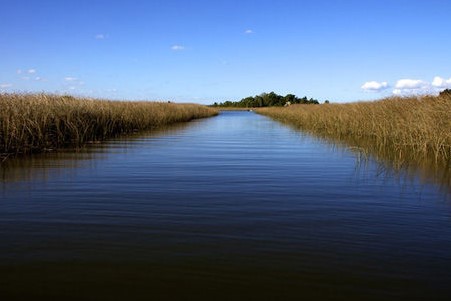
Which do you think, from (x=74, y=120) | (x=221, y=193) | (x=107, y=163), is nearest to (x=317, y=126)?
(x=74, y=120)

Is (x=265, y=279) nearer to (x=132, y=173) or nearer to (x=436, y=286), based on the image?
(x=436, y=286)

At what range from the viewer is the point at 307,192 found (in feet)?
23.1

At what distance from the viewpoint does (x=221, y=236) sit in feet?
15.1

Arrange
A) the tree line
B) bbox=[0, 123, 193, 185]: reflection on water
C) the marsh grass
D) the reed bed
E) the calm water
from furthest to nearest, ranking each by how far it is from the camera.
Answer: the tree line
the reed bed
the marsh grass
bbox=[0, 123, 193, 185]: reflection on water
the calm water

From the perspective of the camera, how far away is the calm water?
3.40 m

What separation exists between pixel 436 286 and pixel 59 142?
12.7 m

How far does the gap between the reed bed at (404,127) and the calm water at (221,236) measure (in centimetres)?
431

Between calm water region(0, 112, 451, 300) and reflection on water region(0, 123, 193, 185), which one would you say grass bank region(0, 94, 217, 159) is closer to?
reflection on water region(0, 123, 193, 185)

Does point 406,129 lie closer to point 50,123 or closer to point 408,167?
point 408,167

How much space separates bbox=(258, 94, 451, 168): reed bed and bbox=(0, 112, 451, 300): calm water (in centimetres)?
431

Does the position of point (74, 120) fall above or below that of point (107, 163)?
above

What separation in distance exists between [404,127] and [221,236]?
11.9 meters

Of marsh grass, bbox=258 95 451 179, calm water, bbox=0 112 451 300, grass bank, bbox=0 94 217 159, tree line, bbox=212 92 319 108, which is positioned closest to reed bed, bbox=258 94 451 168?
marsh grass, bbox=258 95 451 179

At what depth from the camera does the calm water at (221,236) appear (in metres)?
3.40
